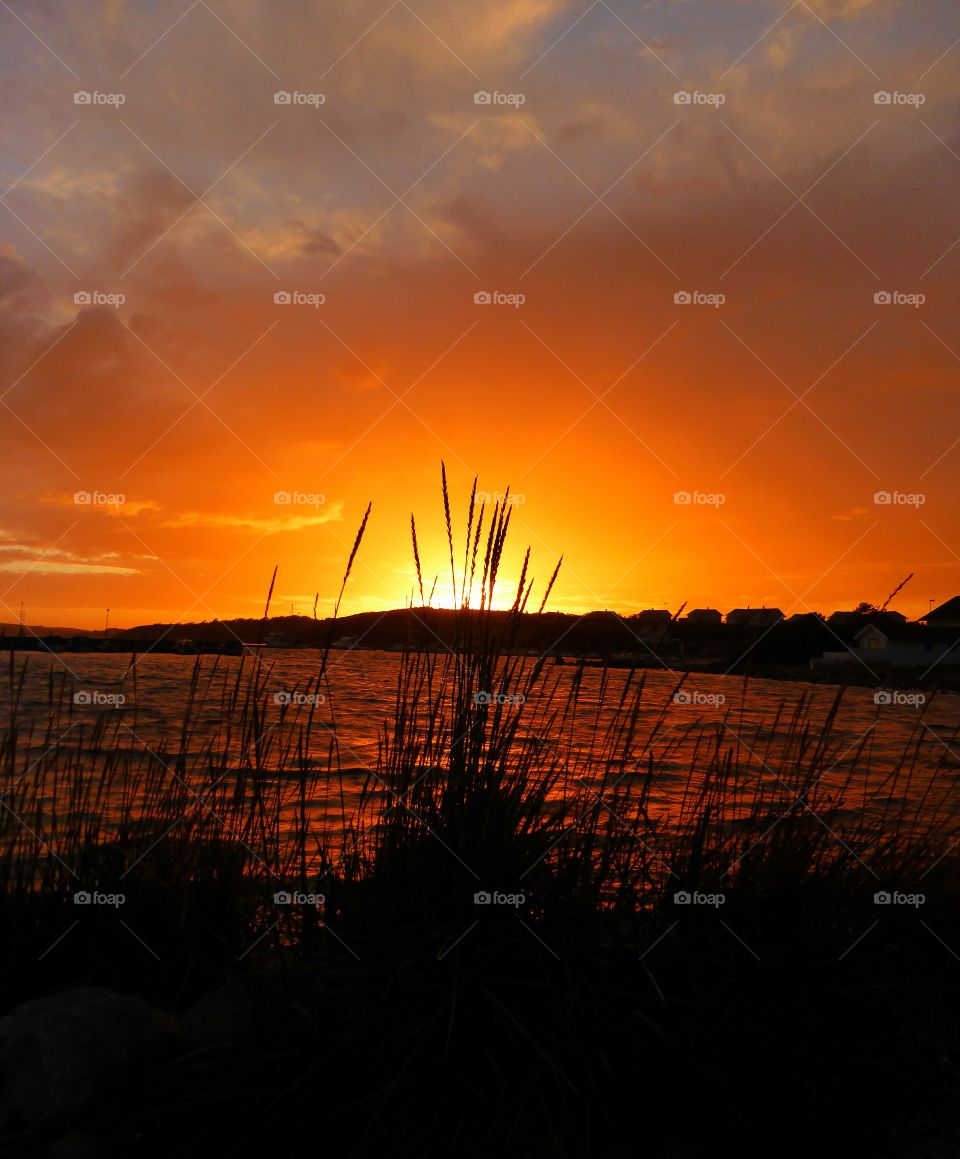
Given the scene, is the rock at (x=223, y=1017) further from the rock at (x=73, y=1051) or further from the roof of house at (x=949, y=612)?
the roof of house at (x=949, y=612)

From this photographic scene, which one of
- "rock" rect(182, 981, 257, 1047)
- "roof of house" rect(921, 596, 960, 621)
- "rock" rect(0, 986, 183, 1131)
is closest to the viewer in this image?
"rock" rect(0, 986, 183, 1131)

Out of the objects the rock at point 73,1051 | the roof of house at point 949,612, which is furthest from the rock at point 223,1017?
the roof of house at point 949,612

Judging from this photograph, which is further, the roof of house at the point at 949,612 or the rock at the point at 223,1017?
the roof of house at the point at 949,612

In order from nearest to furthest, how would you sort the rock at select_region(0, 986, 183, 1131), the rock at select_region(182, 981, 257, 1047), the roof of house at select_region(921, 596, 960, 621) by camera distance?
the rock at select_region(0, 986, 183, 1131) → the rock at select_region(182, 981, 257, 1047) → the roof of house at select_region(921, 596, 960, 621)

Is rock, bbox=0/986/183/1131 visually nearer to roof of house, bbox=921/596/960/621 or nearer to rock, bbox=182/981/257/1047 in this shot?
rock, bbox=182/981/257/1047

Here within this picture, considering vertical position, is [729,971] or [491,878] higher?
[491,878]

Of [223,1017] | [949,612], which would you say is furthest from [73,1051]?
[949,612]

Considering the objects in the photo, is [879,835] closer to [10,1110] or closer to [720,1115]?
[720,1115]

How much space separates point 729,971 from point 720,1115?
0.46m

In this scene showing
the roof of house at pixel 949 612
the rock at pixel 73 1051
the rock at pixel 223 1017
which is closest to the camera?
the rock at pixel 73 1051

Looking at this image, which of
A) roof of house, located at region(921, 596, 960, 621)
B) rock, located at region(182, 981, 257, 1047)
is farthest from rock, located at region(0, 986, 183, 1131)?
roof of house, located at region(921, 596, 960, 621)

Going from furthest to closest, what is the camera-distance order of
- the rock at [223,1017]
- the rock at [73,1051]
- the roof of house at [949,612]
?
the roof of house at [949,612]
the rock at [223,1017]
the rock at [73,1051]

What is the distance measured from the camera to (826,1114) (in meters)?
2.41

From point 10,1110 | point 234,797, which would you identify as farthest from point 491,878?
point 10,1110
